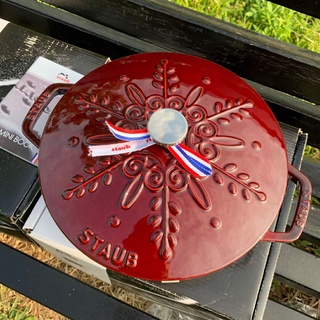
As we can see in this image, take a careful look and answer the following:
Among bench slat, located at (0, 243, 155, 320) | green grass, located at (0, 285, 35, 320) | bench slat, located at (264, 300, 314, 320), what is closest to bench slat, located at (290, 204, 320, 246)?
bench slat, located at (264, 300, 314, 320)

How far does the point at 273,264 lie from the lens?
0.85m

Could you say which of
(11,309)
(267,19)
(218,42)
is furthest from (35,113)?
(267,19)

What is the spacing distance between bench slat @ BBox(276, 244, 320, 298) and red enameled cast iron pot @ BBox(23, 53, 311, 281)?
36cm

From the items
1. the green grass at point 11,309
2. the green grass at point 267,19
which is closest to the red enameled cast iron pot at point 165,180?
the green grass at point 11,309

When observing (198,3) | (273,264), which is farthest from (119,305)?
(198,3)

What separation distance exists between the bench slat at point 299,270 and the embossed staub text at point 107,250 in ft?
1.69

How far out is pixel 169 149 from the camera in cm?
64

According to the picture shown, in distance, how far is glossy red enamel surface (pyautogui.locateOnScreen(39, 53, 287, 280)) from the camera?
649 mm

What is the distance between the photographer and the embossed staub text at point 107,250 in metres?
0.65

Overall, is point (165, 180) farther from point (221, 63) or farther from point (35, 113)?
point (221, 63)

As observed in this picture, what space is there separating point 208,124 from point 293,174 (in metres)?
0.19

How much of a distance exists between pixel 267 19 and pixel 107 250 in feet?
3.88

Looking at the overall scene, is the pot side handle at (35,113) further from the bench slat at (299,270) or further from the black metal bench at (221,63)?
the bench slat at (299,270)

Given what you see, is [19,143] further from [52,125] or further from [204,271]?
[204,271]
